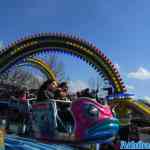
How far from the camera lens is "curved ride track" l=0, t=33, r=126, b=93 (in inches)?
733

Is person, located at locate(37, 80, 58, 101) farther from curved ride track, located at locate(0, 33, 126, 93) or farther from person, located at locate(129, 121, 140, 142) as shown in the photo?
→ curved ride track, located at locate(0, 33, 126, 93)

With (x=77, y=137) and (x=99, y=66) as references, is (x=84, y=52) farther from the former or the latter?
(x=77, y=137)

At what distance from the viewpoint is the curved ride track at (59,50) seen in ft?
61.1

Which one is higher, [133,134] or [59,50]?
[59,50]

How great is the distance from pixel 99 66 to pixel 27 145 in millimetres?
12107

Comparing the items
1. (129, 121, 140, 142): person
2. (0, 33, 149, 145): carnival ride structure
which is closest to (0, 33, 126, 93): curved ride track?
(0, 33, 149, 145): carnival ride structure

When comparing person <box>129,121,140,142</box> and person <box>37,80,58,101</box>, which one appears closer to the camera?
person <box>129,121,140,142</box>

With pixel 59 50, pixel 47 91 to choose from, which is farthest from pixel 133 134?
pixel 59 50

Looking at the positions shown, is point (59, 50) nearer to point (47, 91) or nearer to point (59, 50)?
point (59, 50)

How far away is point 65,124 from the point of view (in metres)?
7.38

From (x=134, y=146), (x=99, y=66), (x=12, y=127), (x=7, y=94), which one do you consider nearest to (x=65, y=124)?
(x=134, y=146)

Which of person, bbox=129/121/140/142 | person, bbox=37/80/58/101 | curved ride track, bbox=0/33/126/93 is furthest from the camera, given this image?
curved ride track, bbox=0/33/126/93

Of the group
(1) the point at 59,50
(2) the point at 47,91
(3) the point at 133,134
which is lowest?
(3) the point at 133,134

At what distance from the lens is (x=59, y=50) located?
62.4 feet
